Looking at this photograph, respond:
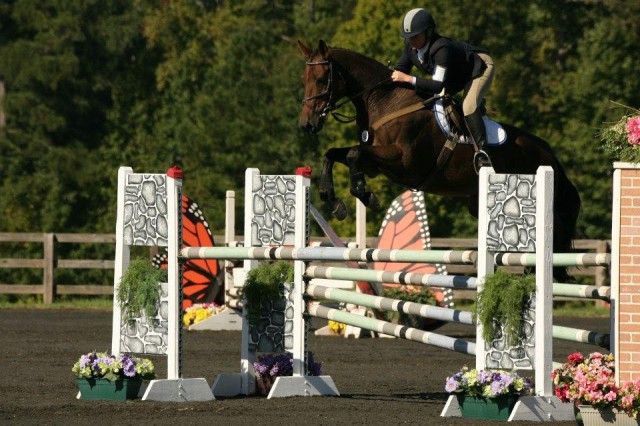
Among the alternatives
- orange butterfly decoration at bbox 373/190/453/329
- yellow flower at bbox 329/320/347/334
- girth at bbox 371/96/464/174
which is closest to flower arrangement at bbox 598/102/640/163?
girth at bbox 371/96/464/174

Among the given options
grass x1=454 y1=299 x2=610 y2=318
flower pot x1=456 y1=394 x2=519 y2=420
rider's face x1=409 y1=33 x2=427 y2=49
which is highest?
rider's face x1=409 y1=33 x2=427 y2=49

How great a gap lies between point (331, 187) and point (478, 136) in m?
1.05

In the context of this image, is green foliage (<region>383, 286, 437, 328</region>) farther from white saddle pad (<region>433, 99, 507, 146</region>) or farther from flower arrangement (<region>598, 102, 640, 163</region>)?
flower arrangement (<region>598, 102, 640, 163</region>)

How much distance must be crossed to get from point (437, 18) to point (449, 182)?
2118 centimetres

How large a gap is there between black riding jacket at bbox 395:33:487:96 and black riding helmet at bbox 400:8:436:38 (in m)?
0.12

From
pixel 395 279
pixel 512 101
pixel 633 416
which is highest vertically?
pixel 512 101

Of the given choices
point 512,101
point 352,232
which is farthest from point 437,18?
point 352,232

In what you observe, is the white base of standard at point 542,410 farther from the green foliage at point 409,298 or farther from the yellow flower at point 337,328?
the yellow flower at point 337,328

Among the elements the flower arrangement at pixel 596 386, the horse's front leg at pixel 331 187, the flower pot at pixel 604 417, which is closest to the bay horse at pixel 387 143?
the horse's front leg at pixel 331 187

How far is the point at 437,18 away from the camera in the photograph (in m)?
29.7

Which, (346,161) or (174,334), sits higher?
(346,161)

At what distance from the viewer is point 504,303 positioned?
7270 millimetres

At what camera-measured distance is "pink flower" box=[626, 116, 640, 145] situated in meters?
6.98

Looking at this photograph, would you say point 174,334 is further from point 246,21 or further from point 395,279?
point 246,21
